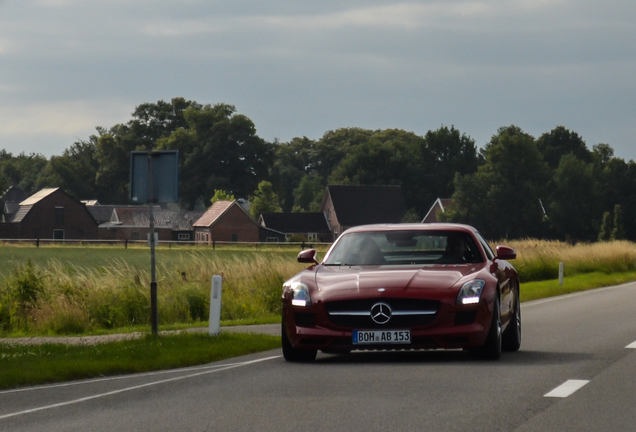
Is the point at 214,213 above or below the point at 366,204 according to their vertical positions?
below

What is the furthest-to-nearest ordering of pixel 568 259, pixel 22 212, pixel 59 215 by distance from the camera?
pixel 59 215 → pixel 22 212 → pixel 568 259

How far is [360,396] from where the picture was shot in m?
9.12

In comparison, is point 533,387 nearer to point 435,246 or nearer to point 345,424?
point 345,424

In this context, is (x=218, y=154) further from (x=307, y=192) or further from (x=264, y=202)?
(x=307, y=192)

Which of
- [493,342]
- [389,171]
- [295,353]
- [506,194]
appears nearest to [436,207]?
[389,171]

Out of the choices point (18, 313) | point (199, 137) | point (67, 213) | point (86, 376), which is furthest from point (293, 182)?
point (86, 376)

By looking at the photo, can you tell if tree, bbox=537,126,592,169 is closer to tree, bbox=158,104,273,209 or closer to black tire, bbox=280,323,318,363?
tree, bbox=158,104,273,209

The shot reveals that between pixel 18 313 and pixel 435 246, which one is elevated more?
pixel 435 246

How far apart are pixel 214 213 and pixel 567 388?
4276 inches

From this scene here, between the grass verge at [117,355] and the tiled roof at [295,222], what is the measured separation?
109 m

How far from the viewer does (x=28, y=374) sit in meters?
11.7

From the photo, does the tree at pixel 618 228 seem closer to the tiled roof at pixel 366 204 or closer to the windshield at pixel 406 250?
the tiled roof at pixel 366 204

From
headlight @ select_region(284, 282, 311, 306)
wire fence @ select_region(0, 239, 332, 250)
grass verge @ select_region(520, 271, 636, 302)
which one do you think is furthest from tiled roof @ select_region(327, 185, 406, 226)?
headlight @ select_region(284, 282, 311, 306)

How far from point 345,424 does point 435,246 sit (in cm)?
553
